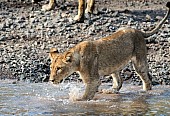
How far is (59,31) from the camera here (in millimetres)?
13422

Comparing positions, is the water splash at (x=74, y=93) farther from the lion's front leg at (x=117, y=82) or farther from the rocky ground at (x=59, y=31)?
the rocky ground at (x=59, y=31)

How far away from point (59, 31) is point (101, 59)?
3.85 metres

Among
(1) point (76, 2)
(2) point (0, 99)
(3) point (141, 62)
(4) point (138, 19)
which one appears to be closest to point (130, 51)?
(3) point (141, 62)

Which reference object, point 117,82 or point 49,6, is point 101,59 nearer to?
point 117,82

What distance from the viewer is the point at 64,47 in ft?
41.0

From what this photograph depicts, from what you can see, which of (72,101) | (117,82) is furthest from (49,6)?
(72,101)

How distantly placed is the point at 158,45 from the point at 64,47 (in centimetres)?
160

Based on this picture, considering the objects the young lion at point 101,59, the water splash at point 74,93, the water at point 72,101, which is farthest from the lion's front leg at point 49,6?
the young lion at point 101,59

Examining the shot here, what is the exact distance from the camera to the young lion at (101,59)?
920cm

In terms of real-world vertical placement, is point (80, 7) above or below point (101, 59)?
below

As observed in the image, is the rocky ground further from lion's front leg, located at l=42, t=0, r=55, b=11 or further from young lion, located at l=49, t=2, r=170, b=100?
young lion, located at l=49, t=2, r=170, b=100

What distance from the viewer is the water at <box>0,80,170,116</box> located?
8836mm

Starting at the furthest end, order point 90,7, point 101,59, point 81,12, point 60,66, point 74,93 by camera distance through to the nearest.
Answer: point 90,7 → point 81,12 → point 74,93 → point 101,59 → point 60,66

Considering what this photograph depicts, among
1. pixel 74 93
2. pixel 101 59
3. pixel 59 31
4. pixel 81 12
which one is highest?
pixel 101 59
